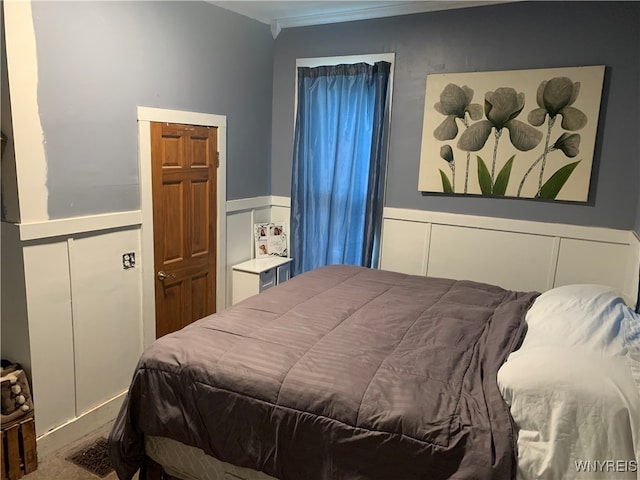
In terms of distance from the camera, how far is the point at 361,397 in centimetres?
→ 151

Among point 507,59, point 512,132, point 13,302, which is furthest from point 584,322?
point 13,302

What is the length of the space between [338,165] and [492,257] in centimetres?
133

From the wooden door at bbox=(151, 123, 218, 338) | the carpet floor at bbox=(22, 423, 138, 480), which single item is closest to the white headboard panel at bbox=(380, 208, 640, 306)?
the wooden door at bbox=(151, 123, 218, 338)

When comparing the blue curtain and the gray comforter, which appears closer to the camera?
the gray comforter

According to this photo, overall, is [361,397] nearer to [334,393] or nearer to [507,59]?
[334,393]

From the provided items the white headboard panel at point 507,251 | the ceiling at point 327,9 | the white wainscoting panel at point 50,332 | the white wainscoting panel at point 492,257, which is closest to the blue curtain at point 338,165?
the white headboard panel at point 507,251

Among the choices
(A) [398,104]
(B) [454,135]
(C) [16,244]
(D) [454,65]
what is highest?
(D) [454,65]

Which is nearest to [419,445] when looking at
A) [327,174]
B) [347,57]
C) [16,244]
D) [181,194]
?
[16,244]

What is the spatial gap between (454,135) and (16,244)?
267 cm

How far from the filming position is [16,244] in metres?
2.13

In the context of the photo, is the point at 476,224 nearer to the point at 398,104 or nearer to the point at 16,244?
the point at 398,104

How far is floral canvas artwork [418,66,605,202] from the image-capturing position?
282 cm

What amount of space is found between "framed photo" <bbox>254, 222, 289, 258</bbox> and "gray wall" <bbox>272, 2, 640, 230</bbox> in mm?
889

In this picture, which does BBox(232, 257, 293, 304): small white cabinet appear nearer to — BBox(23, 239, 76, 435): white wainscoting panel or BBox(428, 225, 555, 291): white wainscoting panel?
BBox(428, 225, 555, 291): white wainscoting panel
